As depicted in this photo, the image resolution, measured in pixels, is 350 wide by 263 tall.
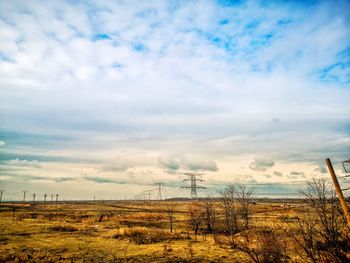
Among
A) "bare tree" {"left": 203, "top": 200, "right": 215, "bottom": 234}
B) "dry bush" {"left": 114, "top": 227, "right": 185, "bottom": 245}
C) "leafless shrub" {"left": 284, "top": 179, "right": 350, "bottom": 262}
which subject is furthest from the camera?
"bare tree" {"left": 203, "top": 200, "right": 215, "bottom": 234}

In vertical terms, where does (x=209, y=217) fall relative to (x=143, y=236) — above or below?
above

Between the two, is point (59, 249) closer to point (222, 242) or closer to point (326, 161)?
point (222, 242)

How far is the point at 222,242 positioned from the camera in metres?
24.3

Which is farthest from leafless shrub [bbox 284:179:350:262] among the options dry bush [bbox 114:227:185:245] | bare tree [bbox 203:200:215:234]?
bare tree [bbox 203:200:215:234]

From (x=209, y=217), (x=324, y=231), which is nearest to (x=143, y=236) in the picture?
(x=209, y=217)

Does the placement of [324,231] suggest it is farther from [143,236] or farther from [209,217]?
[209,217]

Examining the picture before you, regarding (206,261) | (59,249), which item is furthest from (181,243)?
(59,249)

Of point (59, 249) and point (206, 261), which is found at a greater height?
point (59, 249)

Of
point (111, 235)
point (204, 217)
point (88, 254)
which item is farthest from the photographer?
point (204, 217)

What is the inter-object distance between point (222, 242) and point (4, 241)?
21277mm

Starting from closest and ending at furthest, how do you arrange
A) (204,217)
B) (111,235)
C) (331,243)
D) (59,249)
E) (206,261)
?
(331,243) < (206,261) < (59,249) < (111,235) < (204,217)

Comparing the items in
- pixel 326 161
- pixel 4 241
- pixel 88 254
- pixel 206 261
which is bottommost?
pixel 206 261

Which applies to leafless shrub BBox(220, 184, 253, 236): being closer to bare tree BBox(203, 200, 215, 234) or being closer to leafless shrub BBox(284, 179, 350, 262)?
bare tree BBox(203, 200, 215, 234)

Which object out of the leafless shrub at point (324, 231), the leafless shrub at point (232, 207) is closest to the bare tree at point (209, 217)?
the leafless shrub at point (232, 207)
